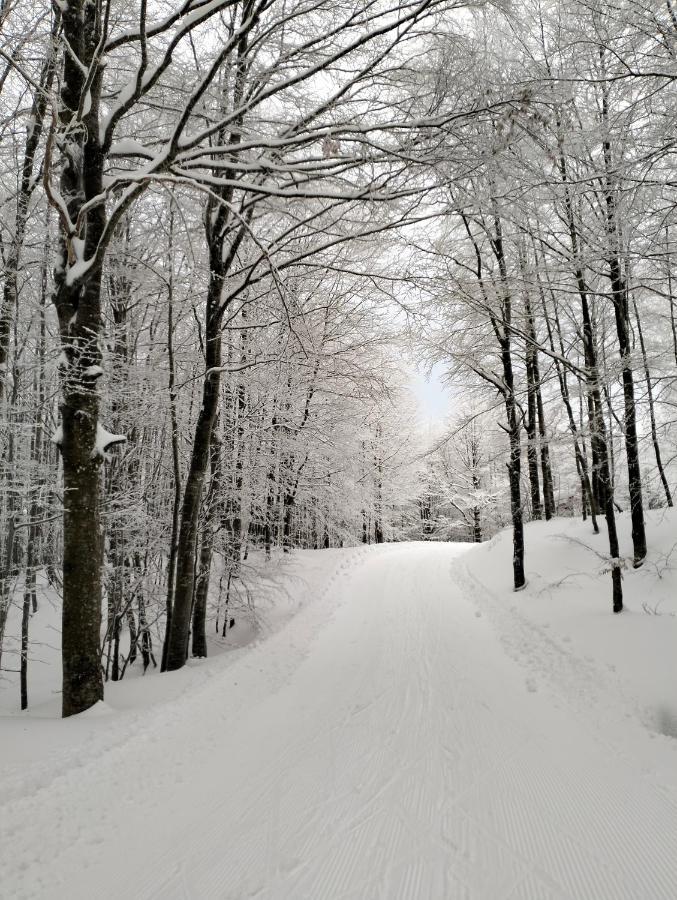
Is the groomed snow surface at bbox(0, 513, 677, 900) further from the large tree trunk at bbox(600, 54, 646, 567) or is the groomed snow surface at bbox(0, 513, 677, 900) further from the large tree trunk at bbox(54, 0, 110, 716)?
the large tree trunk at bbox(600, 54, 646, 567)

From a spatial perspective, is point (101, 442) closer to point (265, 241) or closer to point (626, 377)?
point (265, 241)

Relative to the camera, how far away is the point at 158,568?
26.5 feet

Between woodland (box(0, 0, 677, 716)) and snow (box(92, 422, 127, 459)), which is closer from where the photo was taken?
woodland (box(0, 0, 677, 716))

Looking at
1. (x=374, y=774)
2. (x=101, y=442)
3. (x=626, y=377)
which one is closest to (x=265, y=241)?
(x=101, y=442)

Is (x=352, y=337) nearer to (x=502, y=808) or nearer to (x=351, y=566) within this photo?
(x=351, y=566)

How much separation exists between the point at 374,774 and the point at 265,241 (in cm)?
752

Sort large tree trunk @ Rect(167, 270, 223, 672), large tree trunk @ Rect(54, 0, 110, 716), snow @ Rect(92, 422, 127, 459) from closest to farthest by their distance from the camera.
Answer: large tree trunk @ Rect(54, 0, 110, 716) < snow @ Rect(92, 422, 127, 459) < large tree trunk @ Rect(167, 270, 223, 672)

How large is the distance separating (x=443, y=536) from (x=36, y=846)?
33711 mm

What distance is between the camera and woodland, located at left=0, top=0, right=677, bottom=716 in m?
3.78

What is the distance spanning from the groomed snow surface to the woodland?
1.12 meters

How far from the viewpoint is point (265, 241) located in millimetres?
7207

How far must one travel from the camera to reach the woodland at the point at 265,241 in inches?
149

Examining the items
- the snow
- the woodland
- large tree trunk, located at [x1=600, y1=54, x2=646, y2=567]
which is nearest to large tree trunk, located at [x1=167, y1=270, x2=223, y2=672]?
the woodland

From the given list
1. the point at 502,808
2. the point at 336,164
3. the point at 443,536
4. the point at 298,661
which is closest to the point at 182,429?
the point at 298,661
